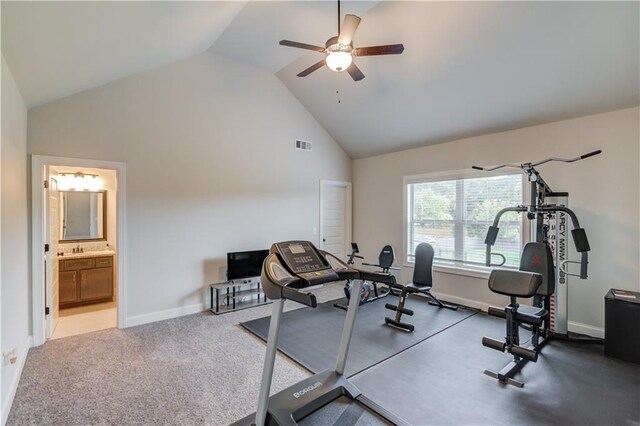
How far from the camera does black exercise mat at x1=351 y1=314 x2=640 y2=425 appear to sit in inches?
87.3

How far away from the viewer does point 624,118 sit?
3.46 m

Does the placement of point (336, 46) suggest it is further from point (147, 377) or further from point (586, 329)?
point (586, 329)

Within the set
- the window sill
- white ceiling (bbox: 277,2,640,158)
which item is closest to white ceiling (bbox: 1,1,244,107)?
white ceiling (bbox: 277,2,640,158)

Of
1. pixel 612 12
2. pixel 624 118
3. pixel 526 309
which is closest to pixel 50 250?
pixel 526 309

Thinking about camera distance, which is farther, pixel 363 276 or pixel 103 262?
pixel 103 262

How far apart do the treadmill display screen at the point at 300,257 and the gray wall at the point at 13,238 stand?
6.84ft

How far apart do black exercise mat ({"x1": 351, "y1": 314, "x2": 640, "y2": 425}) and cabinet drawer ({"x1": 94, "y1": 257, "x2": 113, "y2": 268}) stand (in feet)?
14.6

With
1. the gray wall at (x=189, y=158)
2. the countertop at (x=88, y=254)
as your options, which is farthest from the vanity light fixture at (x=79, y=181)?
the gray wall at (x=189, y=158)

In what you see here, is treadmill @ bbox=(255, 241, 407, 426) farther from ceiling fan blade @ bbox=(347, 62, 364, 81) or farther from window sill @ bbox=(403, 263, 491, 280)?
window sill @ bbox=(403, 263, 491, 280)

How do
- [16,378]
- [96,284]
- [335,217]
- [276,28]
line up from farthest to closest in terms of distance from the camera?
[335,217] < [96,284] < [276,28] < [16,378]

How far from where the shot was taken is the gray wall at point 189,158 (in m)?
3.79

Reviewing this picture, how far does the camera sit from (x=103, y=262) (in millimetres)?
4848

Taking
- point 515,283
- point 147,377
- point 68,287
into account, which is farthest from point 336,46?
point 68,287

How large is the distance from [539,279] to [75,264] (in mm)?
6128
